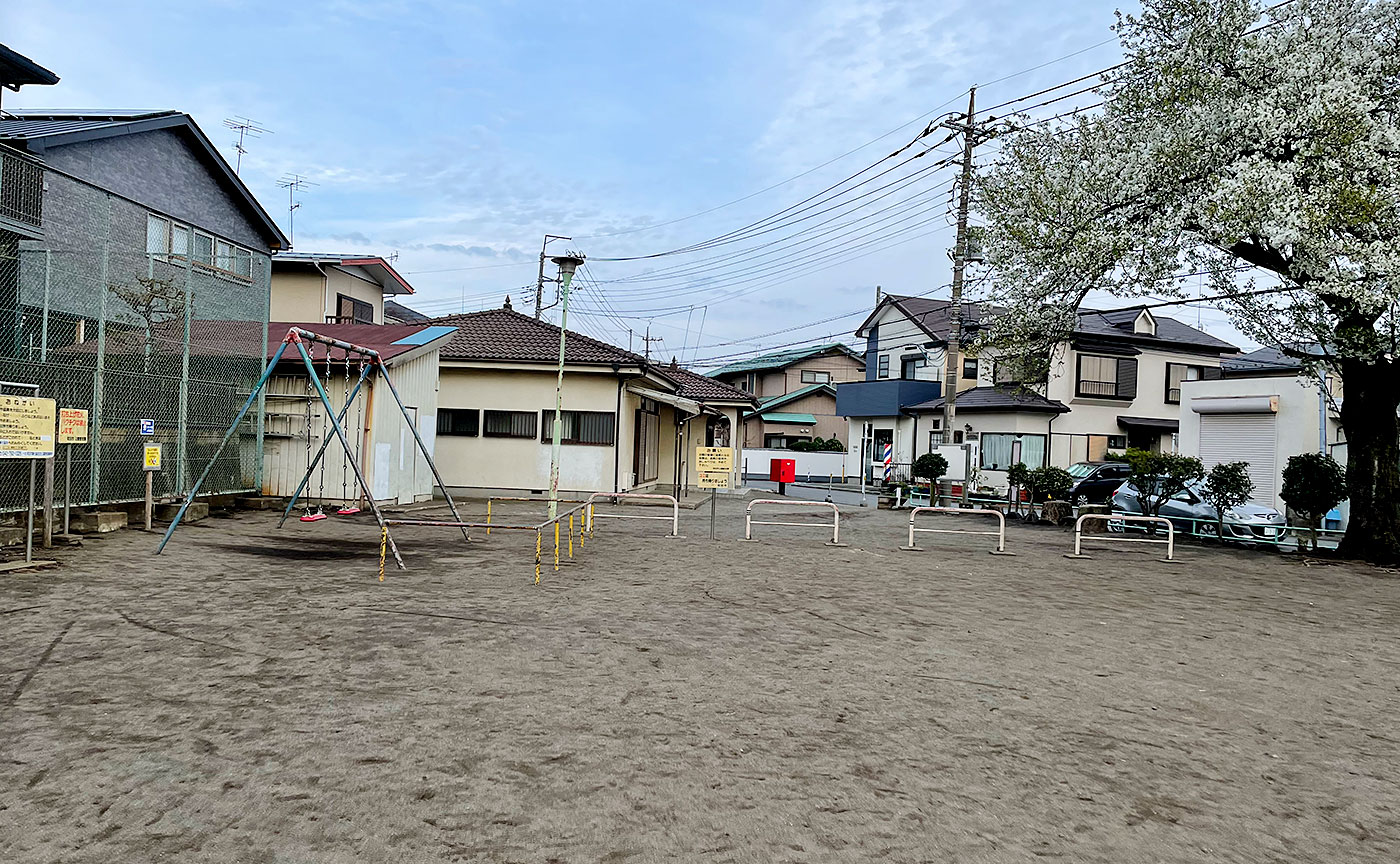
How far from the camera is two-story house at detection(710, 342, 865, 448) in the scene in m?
48.0

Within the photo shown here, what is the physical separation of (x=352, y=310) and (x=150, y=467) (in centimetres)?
1374

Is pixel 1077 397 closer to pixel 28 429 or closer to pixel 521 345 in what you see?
pixel 521 345

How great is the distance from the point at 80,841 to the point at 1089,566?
1240 centimetres

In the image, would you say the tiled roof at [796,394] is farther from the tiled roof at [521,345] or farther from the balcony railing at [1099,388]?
the tiled roof at [521,345]

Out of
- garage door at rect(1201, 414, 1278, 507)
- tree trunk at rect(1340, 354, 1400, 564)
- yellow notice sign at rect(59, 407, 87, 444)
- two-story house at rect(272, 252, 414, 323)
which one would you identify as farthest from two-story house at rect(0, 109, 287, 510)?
garage door at rect(1201, 414, 1278, 507)

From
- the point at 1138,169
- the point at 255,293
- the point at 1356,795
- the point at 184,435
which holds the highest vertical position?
the point at 1138,169

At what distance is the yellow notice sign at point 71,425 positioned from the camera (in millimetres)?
9611

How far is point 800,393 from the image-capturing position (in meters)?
47.1

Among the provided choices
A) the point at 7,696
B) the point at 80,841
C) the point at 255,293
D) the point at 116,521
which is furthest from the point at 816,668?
the point at 255,293

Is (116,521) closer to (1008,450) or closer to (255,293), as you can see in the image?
(255,293)

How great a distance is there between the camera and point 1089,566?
42.7ft

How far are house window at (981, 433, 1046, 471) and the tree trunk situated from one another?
17.2m

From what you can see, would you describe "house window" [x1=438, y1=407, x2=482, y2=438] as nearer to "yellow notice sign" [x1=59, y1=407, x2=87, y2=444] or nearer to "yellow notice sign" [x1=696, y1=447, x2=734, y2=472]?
"yellow notice sign" [x1=696, y1=447, x2=734, y2=472]

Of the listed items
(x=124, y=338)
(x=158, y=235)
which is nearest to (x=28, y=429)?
(x=124, y=338)
